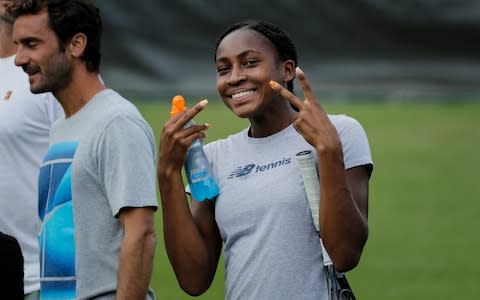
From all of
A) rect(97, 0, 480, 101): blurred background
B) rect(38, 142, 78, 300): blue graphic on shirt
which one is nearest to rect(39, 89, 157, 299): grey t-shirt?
rect(38, 142, 78, 300): blue graphic on shirt

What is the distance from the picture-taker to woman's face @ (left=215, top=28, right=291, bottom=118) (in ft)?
13.4

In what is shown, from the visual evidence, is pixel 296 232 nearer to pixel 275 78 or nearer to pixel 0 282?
pixel 275 78

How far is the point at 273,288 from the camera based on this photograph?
12.8 ft

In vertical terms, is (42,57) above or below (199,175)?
above

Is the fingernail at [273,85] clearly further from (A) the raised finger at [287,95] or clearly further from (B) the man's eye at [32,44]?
(B) the man's eye at [32,44]

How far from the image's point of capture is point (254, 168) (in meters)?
4.07

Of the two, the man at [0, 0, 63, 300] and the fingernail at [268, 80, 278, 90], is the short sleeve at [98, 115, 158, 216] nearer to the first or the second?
the fingernail at [268, 80, 278, 90]

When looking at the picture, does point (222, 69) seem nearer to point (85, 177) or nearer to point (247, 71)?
point (247, 71)

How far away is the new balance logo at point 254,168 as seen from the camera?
404cm

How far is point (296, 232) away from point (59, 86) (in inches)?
37.7

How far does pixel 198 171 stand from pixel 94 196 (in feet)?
1.22

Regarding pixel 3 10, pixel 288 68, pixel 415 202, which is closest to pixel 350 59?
pixel 415 202

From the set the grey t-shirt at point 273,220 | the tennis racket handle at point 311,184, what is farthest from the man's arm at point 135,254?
the tennis racket handle at point 311,184

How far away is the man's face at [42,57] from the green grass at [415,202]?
13.5 ft
